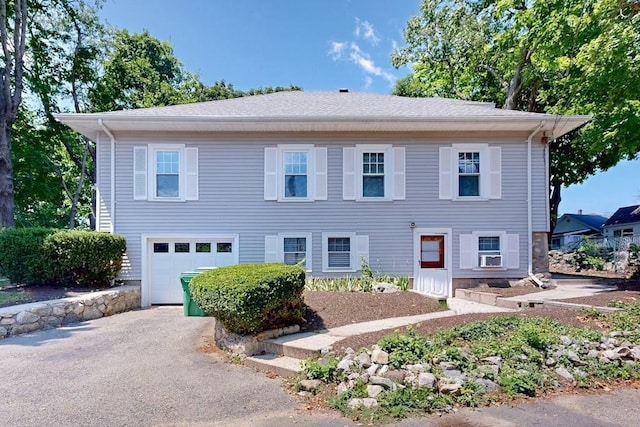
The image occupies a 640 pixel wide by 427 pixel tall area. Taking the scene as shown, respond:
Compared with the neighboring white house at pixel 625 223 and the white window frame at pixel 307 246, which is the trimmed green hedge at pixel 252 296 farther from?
the neighboring white house at pixel 625 223

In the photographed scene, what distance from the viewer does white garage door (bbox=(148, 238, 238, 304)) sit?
9102 millimetres

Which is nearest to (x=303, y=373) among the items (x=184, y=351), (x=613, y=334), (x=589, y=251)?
(x=184, y=351)

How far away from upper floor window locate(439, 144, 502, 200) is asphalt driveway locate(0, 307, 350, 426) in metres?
7.28

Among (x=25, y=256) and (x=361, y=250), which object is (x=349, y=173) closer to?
(x=361, y=250)

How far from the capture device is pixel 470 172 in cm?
948

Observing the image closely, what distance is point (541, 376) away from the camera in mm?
3863

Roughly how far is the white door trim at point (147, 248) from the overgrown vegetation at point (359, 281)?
7.53ft

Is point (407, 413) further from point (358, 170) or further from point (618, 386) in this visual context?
point (358, 170)

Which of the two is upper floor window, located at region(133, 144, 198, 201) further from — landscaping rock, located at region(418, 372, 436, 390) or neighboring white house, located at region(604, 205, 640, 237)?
neighboring white house, located at region(604, 205, 640, 237)

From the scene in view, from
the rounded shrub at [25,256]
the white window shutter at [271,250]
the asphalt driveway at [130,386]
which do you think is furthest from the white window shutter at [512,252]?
the rounded shrub at [25,256]

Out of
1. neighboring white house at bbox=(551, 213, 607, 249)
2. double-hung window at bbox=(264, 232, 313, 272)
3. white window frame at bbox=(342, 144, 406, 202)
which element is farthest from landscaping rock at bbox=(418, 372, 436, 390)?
neighboring white house at bbox=(551, 213, 607, 249)

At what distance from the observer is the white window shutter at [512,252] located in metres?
9.28

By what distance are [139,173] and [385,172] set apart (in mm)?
6649

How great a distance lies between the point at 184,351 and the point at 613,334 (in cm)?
620
